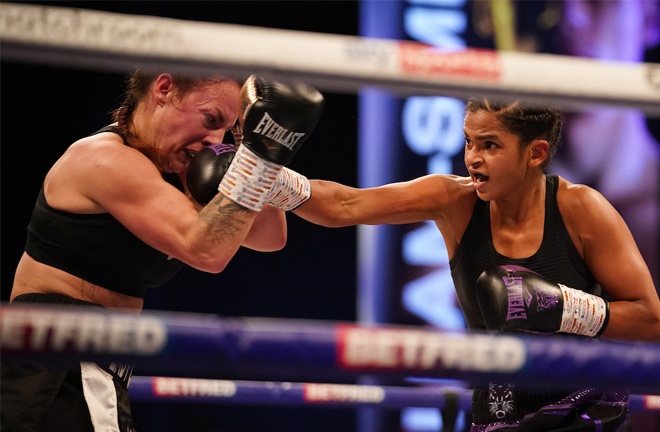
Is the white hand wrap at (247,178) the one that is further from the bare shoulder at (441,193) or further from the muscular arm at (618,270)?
the muscular arm at (618,270)

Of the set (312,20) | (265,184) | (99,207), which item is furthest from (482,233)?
(312,20)

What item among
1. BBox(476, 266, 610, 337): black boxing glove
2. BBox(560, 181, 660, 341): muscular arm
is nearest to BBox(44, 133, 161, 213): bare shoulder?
BBox(476, 266, 610, 337): black boxing glove

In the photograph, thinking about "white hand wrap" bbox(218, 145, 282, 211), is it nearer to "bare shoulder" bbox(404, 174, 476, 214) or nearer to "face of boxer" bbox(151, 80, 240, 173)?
"face of boxer" bbox(151, 80, 240, 173)

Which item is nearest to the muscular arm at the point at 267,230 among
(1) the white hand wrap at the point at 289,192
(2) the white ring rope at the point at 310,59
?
(1) the white hand wrap at the point at 289,192

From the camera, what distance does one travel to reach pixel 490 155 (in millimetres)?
1837

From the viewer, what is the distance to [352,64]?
38.9 inches

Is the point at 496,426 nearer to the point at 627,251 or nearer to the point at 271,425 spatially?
the point at 627,251

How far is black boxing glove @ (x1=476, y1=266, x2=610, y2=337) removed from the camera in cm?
157

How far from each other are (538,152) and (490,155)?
0.14 m

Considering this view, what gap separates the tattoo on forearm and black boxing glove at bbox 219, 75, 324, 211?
0.01 meters

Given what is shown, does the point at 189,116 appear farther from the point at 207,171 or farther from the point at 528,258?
the point at 528,258

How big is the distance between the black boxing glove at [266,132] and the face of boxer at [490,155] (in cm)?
55

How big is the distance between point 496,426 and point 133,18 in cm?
123

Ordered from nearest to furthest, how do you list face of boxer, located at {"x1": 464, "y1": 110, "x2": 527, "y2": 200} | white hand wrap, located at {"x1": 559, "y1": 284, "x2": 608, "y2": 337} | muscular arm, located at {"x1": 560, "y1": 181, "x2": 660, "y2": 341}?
1. white hand wrap, located at {"x1": 559, "y1": 284, "x2": 608, "y2": 337}
2. muscular arm, located at {"x1": 560, "y1": 181, "x2": 660, "y2": 341}
3. face of boxer, located at {"x1": 464, "y1": 110, "x2": 527, "y2": 200}
